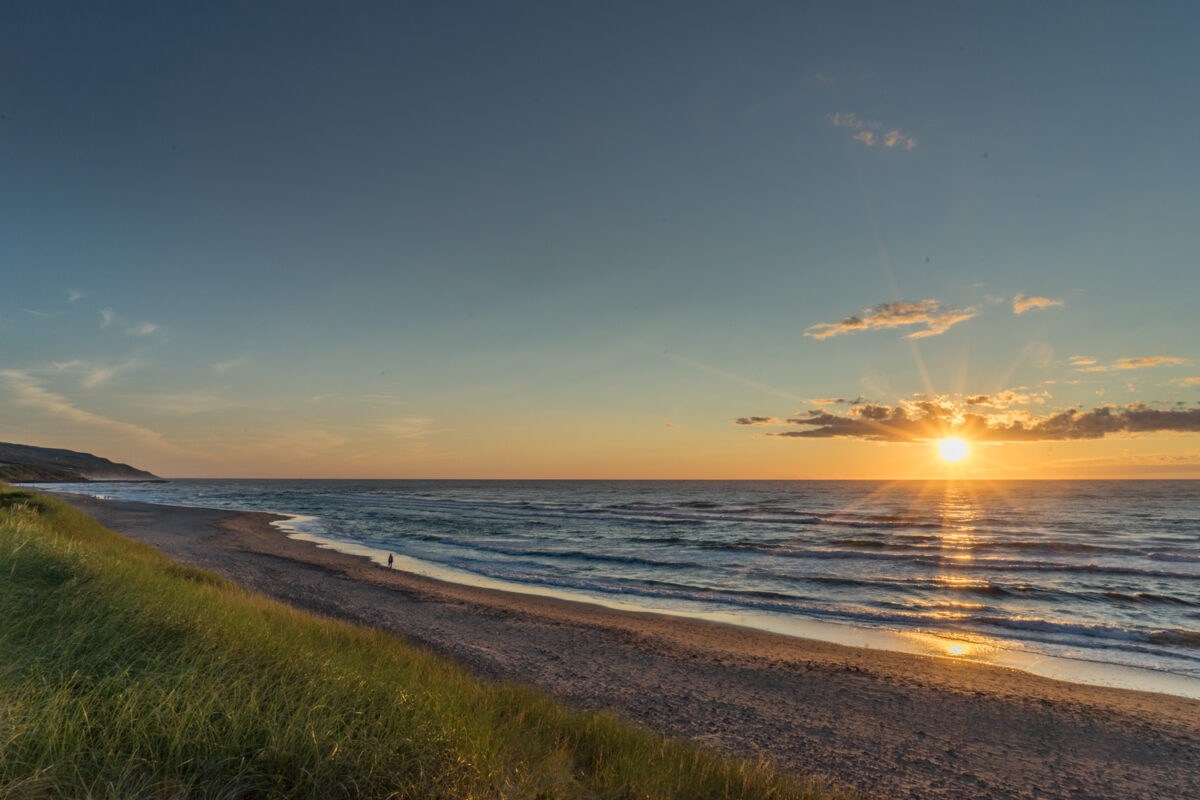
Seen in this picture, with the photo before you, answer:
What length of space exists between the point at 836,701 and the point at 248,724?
1071 centimetres

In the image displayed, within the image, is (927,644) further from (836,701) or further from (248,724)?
(248,724)

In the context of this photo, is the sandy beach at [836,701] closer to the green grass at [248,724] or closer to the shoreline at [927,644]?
the shoreline at [927,644]

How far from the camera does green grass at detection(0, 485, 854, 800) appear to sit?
362 centimetres

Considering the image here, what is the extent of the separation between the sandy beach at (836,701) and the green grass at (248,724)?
3.07 meters

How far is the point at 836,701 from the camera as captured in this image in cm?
1116

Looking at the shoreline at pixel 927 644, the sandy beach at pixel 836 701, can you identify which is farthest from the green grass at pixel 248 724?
the shoreline at pixel 927 644

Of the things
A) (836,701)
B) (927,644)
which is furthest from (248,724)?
(927,644)

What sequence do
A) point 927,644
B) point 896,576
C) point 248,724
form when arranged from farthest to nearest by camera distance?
point 896,576 < point 927,644 < point 248,724

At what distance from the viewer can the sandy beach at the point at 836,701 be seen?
27.8ft

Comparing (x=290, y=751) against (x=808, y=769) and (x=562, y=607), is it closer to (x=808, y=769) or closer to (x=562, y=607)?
(x=808, y=769)

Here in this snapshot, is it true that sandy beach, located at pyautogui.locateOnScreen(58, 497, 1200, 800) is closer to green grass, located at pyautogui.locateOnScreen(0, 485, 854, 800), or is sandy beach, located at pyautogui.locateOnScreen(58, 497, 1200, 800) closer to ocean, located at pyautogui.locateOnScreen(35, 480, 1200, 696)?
ocean, located at pyautogui.locateOnScreen(35, 480, 1200, 696)

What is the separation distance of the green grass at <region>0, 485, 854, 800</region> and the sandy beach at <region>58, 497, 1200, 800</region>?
10.1 feet

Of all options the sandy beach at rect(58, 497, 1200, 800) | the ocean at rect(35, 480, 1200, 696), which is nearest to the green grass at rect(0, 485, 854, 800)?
the sandy beach at rect(58, 497, 1200, 800)

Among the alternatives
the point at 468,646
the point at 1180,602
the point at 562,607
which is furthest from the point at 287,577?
the point at 1180,602
